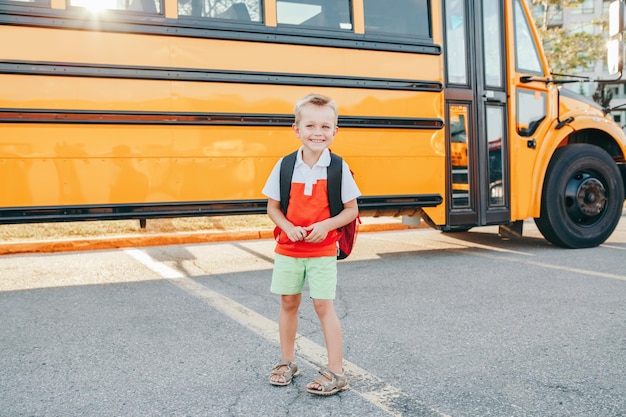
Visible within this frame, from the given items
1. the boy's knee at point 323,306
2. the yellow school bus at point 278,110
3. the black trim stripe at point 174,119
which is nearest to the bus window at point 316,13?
the yellow school bus at point 278,110

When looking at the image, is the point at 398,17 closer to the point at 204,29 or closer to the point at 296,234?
the point at 204,29

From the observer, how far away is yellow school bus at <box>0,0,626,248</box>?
3.73m

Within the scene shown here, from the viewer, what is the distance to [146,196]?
13.1ft

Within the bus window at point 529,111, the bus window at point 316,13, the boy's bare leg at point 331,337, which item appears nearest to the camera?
the boy's bare leg at point 331,337

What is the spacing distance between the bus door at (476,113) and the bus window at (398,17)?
246 millimetres

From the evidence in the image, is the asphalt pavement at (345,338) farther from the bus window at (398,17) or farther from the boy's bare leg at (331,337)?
the bus window at (398,17)

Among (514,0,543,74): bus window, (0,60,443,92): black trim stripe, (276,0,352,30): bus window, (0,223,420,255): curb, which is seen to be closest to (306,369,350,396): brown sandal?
(0,60,443,92): black trim stripe

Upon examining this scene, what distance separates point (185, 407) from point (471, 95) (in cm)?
369

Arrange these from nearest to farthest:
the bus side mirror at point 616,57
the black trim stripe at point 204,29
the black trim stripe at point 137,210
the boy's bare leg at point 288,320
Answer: the boy's bare leg at point 288,320 → the black trim stripe at point 204,29 → the black trim stripe at point 137,210 → the bus side mirror at point 616,57

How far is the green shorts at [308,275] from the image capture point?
2297 mm

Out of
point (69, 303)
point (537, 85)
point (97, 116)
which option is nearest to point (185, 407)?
point (69, 303)

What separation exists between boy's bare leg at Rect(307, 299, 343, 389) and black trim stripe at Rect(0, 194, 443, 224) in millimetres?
1975

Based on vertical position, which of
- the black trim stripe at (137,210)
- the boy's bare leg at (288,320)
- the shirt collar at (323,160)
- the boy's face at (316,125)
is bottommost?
the boy's bare leg at (288,320)

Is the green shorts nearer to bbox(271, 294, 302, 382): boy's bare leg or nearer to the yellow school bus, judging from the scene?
bbox(271, 294, 302, 382): boy's bare leg
